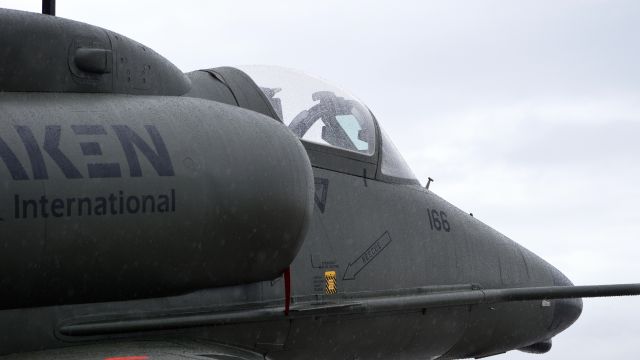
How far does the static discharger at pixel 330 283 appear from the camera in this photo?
7371 millimetres

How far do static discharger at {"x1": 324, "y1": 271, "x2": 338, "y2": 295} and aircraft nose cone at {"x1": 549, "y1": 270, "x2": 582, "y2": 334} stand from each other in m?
2.74

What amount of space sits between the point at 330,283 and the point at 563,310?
2.96 meters

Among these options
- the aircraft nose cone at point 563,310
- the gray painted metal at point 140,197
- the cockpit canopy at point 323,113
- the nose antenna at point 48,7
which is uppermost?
the nose antenna at point 48,7

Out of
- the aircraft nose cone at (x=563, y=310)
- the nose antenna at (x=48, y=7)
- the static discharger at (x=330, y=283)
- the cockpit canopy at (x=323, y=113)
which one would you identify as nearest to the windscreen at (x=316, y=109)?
the cockpit canopy at (x=323, y=113)

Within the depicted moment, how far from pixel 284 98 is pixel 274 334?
1.84 metres

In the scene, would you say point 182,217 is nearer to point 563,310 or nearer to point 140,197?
point 140,197

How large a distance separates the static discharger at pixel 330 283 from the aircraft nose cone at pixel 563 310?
9.00ft

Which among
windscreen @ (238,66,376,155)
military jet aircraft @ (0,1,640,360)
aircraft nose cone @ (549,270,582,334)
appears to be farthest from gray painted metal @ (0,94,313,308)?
aircraft nose cone @ (549,270,582,334)

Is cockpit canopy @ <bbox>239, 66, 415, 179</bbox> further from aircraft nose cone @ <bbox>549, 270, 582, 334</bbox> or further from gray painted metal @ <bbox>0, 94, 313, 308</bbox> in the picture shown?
aircraft nose cone @ <bbox>549, 270, 582, 334</bbox>

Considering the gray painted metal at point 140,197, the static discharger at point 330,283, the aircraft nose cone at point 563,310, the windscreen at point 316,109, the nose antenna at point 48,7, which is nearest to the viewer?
the gray painted metal at point 140,197

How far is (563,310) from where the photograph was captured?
9.38 metres

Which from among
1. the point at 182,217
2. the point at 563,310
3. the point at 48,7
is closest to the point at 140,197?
the point at 182,217

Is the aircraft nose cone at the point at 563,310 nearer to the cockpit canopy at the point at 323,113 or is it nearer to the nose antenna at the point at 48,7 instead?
the cockpit canopy at the point at 323,113

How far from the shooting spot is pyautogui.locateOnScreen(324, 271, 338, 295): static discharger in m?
7.37
